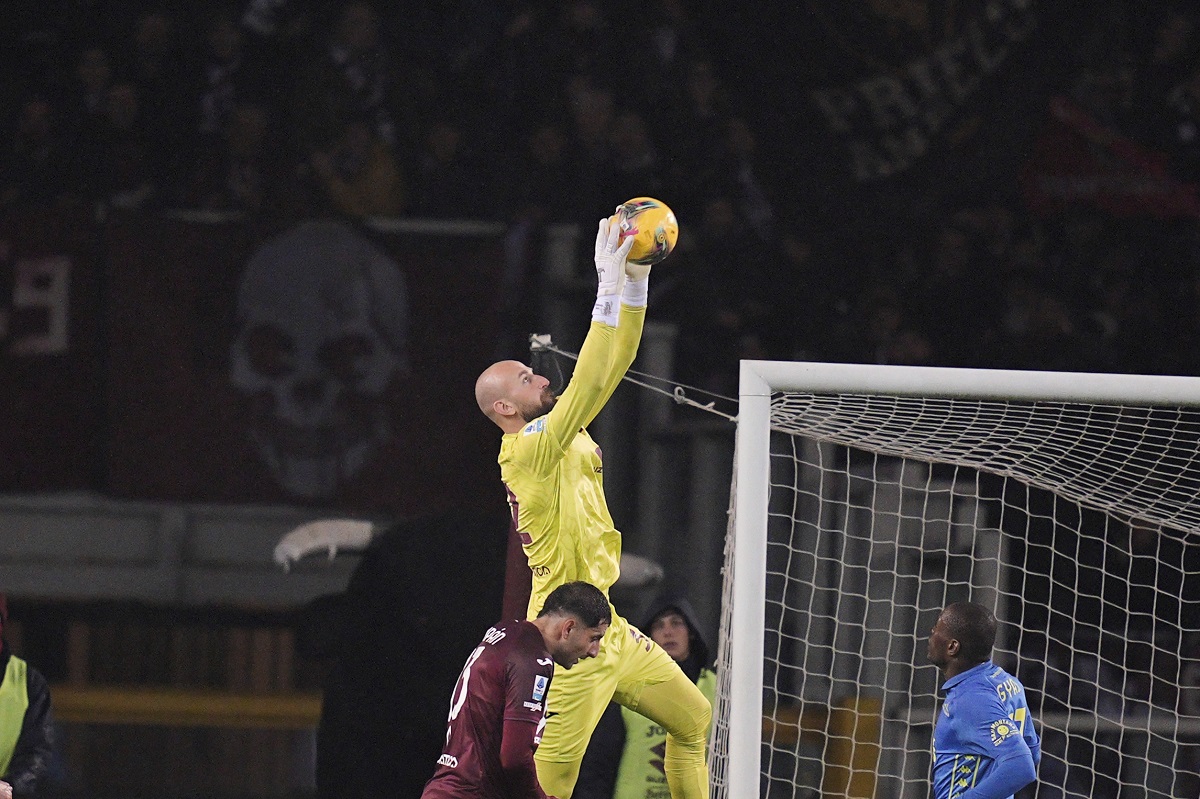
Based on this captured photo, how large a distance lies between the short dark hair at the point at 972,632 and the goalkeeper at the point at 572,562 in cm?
75

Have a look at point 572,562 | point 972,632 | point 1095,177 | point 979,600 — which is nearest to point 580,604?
point 572,562

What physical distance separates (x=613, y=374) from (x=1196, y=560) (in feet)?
13.7

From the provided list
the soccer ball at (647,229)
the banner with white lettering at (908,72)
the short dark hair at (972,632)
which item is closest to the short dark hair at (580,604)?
the soccer ball at (647,229)

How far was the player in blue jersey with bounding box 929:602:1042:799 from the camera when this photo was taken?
3.56m

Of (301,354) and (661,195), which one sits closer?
(301,354)

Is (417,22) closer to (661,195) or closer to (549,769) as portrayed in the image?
(661,195)

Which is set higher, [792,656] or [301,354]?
[301,354]

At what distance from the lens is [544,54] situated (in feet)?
22.2

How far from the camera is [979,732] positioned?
3.61m

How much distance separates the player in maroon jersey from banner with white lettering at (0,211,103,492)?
3.27 m

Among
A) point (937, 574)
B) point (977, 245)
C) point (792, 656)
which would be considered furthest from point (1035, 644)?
point (977, 245)

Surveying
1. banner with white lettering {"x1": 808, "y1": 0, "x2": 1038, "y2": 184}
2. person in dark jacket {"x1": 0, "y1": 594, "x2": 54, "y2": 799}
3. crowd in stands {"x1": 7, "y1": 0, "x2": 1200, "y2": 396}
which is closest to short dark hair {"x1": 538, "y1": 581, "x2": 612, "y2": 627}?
person in dark jacket {"x1": 0, "y1": 594, "x2": 54, "y2": 799}

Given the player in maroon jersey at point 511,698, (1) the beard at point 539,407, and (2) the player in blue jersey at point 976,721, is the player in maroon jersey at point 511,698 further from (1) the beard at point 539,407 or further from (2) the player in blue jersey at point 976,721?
(2) the player in blue jersey at point 976,721

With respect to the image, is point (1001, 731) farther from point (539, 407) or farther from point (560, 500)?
point (539, 407)
